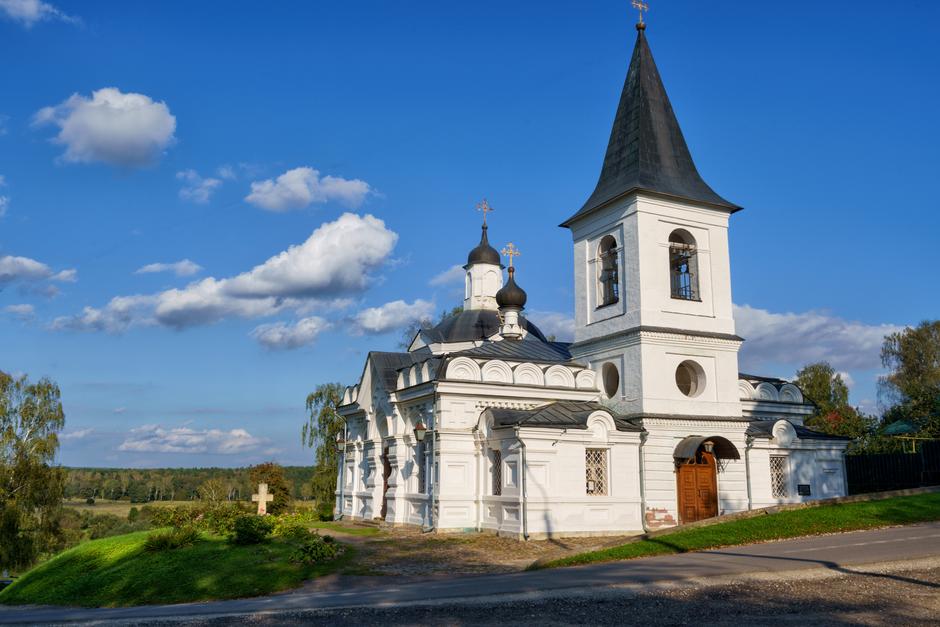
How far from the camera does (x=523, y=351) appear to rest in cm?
2447

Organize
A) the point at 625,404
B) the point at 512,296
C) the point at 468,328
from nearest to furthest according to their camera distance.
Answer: the point at 625,404 < the point at 512,296 < the point at 468,328

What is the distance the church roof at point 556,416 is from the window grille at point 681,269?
4.21 m

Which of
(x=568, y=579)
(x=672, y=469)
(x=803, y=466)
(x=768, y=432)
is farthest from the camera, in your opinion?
(x=803, y=466)

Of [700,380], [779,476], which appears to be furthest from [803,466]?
[700,380]

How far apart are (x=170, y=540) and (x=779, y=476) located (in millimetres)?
16990

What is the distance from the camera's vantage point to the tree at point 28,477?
99.9 feet

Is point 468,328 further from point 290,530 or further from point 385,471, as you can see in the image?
point 290,530

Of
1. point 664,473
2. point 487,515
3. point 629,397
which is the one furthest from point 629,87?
point 487,515

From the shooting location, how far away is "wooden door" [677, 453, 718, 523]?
20.4 metres

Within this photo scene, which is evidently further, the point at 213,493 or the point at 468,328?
the point at 468,328

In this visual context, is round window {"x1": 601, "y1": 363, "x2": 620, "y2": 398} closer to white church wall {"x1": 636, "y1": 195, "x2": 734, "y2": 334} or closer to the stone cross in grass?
white church wall {"x1": 636, "y1": 195, "x2": 734, "y2": 334}

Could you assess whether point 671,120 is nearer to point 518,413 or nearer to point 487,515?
point 518,413

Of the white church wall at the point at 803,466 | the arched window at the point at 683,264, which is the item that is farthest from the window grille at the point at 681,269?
the white church wall at the point at 803,466

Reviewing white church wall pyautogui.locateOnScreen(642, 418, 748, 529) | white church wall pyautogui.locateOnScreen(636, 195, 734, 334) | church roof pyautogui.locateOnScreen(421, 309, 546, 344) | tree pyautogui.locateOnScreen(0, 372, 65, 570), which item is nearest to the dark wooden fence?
white church wall pyautogui.locateOnScreen(642, 418, 748, 529)
